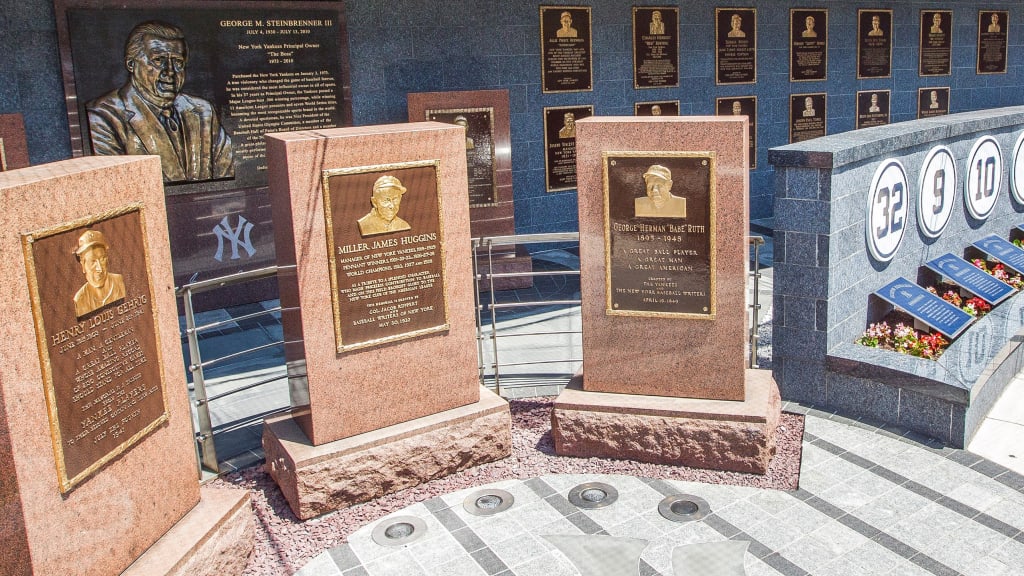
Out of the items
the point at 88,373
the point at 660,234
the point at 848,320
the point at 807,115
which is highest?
the point at 807,115

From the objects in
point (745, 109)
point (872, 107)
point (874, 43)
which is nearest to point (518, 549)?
point (745, 109)

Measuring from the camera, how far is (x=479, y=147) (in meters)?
11.4

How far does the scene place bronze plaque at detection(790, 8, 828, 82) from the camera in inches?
602

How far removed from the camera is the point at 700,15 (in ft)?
46.4

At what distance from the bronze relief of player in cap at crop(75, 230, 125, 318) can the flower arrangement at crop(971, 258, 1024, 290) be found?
8317mm

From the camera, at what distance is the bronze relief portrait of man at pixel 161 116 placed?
31.5 feet

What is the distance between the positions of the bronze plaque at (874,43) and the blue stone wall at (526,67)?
16cm

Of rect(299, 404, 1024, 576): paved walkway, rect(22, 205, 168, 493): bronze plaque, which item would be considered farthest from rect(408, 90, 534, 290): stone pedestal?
rect(22, 205, 168, 493): bronze plaque

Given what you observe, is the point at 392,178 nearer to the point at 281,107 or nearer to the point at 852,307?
the point at 852,307

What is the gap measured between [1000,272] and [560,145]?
5975 millimetres

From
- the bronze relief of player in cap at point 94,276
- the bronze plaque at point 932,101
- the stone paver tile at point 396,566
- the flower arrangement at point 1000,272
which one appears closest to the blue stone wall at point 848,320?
the flower arrangement at point 1000,272

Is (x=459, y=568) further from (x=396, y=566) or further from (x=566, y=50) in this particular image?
(x=566, y=50)

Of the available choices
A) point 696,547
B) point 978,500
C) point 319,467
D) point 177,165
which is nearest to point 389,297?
point 319,467

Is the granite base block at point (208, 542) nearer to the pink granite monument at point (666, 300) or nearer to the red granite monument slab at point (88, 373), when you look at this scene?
the red granite monument slab at point (88, 373)
